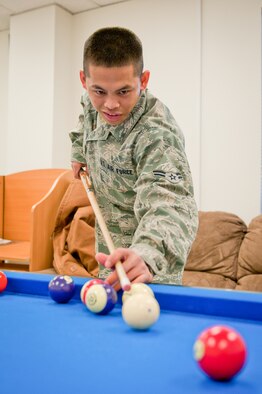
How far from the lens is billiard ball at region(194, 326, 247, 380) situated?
2.25 ft

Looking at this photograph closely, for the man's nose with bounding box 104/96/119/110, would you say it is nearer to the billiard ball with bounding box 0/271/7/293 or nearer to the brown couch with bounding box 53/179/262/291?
the billiard ball with bounding box 0/271/7/293

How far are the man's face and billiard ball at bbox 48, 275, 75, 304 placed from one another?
610 millimetres

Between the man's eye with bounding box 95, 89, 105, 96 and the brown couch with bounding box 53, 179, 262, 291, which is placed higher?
the man's eye with bounding box 95, 89, 105, 96

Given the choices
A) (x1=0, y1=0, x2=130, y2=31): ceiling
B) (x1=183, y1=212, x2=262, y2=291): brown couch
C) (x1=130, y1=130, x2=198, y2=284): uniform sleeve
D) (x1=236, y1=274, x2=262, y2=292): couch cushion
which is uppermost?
(x1=0, y1=0, x2=130, y2=31): ceiling

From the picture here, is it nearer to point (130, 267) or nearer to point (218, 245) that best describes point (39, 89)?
point (218, 245)

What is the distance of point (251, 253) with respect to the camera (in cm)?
334

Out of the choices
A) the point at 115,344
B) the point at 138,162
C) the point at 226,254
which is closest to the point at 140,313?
the point at 115,344

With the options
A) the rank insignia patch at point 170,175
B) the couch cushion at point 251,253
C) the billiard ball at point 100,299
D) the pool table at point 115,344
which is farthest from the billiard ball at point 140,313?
the couch cushion at point 251,253

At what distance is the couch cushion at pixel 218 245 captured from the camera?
3.48 metres

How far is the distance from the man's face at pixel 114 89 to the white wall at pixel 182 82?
7.98 ft

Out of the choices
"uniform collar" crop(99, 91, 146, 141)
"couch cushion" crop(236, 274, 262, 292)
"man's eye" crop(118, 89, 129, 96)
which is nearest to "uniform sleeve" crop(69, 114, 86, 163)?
"uniform collar" crop(99, 91, 146, 141)

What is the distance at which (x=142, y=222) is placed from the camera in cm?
140

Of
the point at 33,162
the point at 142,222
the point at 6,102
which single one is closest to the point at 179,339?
the point at 142,222

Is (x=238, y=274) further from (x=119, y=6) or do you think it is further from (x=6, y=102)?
(x=6, y=102)
